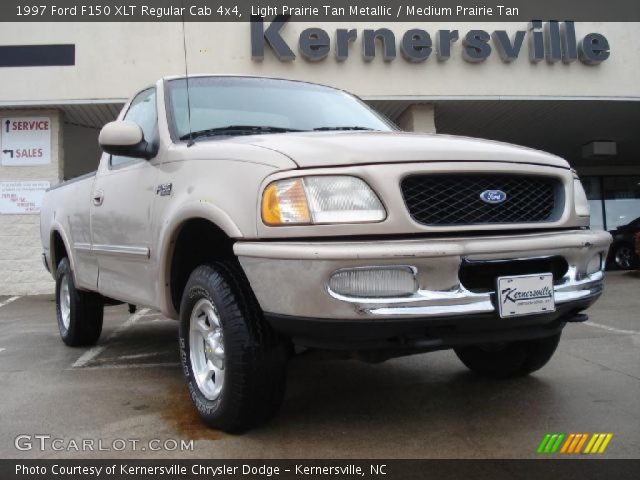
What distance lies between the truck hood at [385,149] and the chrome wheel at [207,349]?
32.7 inches

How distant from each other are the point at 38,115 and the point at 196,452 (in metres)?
9.52

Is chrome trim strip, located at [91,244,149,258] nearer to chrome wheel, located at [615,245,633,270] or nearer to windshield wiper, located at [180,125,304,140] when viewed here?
windshield wiper, located at [180,125,304,140]

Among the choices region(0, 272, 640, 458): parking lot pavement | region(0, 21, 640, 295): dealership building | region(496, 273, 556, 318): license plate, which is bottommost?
region(0, 272, 640, 458): parking lot pavement

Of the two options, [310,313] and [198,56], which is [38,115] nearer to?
[198,56]

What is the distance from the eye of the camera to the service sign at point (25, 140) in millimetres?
10203

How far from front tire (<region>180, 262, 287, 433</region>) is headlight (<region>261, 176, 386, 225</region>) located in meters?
0.44

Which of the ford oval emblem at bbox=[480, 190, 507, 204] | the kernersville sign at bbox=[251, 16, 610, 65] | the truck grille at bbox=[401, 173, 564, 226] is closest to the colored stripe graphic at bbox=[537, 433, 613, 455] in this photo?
the truck grille at bbox=[401, 173, 564, 226]

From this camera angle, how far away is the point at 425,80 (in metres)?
9.93

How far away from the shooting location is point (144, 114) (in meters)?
3.84

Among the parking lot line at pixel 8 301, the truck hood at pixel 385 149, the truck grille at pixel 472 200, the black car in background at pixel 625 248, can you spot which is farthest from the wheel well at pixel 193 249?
the black car in background at pixel 625 248

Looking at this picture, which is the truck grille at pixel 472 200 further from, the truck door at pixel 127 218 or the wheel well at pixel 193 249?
the truck door at pixel 127 218

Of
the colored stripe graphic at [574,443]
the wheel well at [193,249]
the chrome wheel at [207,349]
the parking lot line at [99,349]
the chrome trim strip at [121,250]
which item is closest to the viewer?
the colored stripe graphic at [574,443]

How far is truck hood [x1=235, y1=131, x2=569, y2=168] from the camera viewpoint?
2.32 metres

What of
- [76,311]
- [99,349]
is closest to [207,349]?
[76,311]
